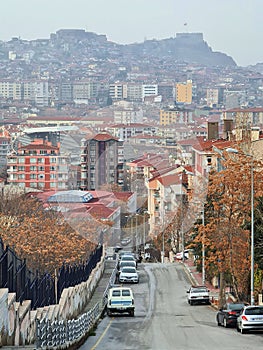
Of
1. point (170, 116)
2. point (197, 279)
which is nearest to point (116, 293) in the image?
point (197, 279)

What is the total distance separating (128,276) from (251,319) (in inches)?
923

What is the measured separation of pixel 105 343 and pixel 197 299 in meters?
15.7

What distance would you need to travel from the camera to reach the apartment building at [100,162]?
95.9 ft

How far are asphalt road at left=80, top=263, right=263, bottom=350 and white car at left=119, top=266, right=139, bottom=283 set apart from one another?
2.20m

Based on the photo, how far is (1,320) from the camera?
1397cm

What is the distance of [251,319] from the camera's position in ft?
84.9

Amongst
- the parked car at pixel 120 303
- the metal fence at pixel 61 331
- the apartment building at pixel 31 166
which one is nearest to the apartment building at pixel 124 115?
the parked car at pixel 120 303

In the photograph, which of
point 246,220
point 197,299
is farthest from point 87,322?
point 197,299

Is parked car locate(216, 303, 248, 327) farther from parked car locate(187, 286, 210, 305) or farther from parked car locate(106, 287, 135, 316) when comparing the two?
parked car locate(187, 286, 210, 305)

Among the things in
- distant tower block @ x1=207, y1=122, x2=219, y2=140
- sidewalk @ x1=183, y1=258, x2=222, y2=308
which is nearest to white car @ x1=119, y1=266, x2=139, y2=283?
sidewalk @ x1=183, y1=258, x2=222, y2=308

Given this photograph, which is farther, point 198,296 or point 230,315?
point 198,296

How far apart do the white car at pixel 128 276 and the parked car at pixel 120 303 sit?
1450 cm

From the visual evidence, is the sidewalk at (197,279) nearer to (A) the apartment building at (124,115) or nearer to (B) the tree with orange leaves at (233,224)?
(B) the tree with orange leaves at (233,224)

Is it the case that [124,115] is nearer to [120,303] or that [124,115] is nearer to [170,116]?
[120,303]
